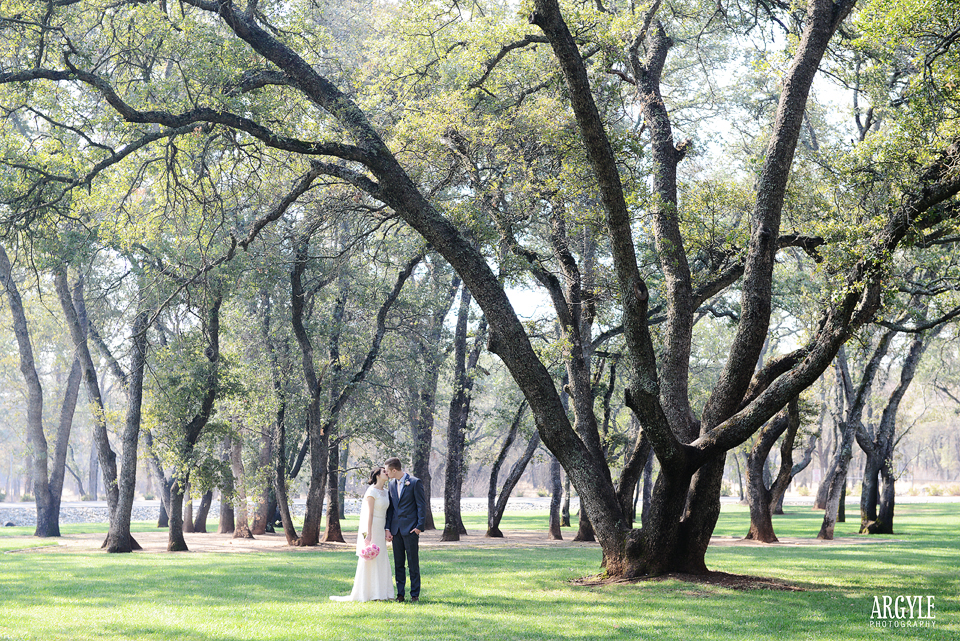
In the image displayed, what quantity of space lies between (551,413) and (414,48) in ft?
23.1

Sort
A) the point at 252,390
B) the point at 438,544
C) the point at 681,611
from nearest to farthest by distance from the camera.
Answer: the point at 681,611 → the point at 252,390 → the point at 438,544

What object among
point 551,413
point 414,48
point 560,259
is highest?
point 414,48

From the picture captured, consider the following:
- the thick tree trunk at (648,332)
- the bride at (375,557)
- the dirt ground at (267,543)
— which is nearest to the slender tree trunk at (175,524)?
the dirt ground at (267,543)

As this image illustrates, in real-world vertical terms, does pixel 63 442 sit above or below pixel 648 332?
below

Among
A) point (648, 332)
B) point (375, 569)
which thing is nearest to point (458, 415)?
point (375, 569)

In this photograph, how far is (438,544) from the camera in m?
23.1

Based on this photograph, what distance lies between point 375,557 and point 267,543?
15.9 meters

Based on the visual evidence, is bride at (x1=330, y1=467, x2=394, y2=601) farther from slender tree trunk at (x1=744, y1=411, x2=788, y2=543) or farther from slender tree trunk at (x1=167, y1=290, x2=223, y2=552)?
slender tree trunk at (x1=744, y1=411, x2=788, y2=543)

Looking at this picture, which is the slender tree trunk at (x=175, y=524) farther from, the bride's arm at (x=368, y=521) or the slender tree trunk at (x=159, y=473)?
the bride's arm at (x=368, y=521)

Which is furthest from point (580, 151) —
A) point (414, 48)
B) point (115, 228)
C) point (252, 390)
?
point (252, 390)

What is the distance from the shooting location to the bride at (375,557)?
9.95 meters

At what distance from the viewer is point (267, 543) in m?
24.5

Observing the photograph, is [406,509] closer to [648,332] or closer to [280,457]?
[648,332]

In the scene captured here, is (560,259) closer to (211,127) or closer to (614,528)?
(614,528)
